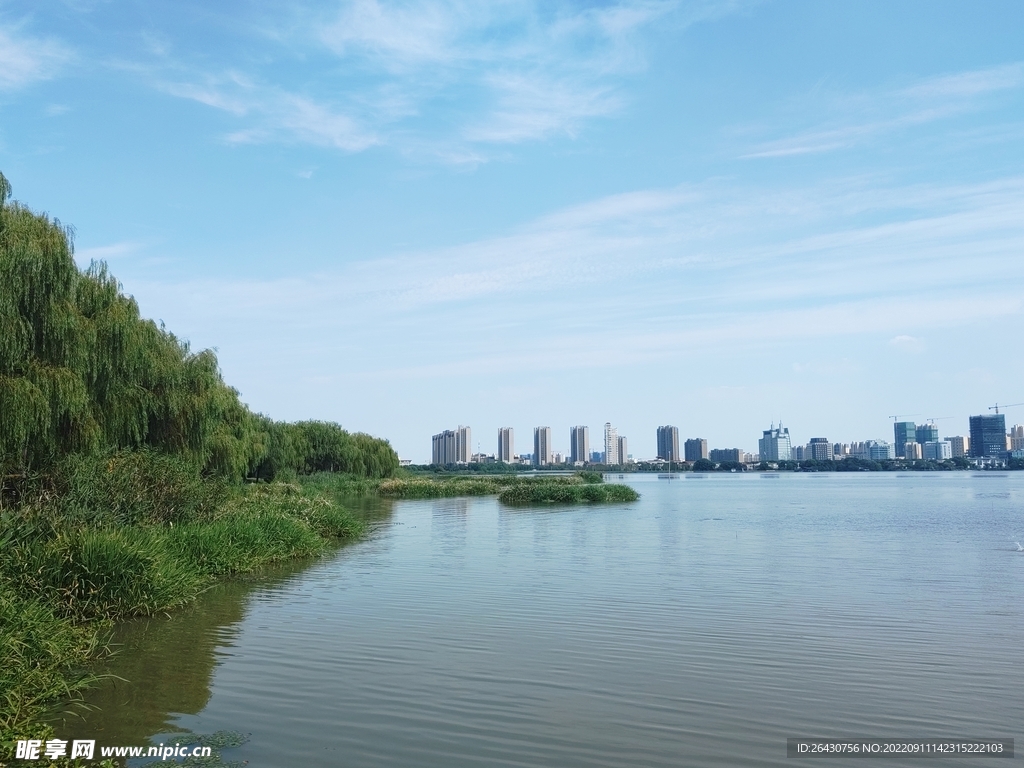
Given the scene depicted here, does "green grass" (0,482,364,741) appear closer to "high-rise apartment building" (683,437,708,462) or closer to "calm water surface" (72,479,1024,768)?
"calm water surface" (72,479,1024,768)

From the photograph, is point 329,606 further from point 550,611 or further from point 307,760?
point 307,760

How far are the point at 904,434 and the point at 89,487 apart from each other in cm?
18453

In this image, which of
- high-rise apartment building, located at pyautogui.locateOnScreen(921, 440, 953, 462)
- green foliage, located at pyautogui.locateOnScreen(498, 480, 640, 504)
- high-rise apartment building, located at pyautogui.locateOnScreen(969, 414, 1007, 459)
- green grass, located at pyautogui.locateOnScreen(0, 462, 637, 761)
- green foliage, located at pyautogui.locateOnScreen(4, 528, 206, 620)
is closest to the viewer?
green grass, located at pyautogui.locateOnScreen(0, 462, 637, 761)

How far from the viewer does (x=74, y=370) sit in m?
14.0

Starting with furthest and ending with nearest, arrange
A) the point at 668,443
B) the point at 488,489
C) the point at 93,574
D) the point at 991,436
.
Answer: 1. the point at 668,443
2. the point at 991,436
3. the point at 488,489
4. the point at 93,574

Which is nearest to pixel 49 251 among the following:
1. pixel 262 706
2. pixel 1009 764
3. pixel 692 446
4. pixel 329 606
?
pixel 329 606

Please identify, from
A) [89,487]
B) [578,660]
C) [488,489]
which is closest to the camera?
[578,660]

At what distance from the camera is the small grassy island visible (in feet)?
26.7

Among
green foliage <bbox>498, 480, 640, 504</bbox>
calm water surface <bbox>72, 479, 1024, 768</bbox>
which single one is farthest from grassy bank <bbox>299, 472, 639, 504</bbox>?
calm water surface <bbox>72, 479, 1024, 768</bbox>

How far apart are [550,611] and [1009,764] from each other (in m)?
6.97

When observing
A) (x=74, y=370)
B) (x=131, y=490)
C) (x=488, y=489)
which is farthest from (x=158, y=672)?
(x=488, y=489)

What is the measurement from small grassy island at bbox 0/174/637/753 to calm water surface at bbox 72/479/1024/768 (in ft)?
2.10

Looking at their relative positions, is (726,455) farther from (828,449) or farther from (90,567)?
(90,567)

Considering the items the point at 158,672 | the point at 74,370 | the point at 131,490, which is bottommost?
the point at 158,672
